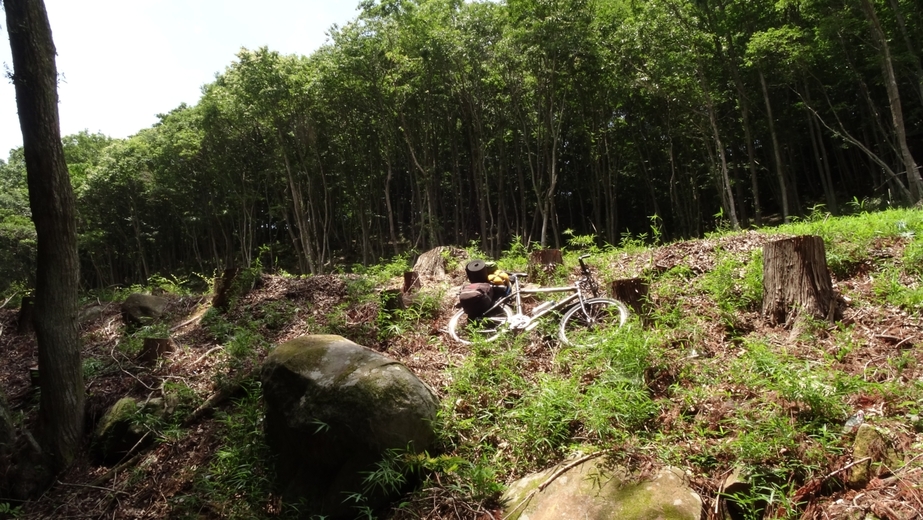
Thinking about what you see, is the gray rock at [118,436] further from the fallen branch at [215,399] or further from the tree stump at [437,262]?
the tree stump at [437,262]

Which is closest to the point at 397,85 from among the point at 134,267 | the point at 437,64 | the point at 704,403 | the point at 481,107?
the point at 437,64

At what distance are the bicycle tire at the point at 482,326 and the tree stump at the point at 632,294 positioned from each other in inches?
50.7

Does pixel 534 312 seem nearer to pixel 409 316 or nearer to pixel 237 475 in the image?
pixel 409 316

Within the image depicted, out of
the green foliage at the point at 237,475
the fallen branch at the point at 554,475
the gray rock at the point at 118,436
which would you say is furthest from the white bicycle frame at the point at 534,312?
the gray rock at the point at 118,436

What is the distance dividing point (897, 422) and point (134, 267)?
40.2 metres

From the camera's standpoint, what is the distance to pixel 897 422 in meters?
3.38

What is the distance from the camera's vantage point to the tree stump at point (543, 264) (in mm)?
8117

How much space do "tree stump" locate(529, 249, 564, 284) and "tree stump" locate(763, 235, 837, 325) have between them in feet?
10.4

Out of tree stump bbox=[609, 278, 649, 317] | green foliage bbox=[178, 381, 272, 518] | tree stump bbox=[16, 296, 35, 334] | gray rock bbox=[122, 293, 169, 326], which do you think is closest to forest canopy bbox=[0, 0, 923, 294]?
gray rock bbox=[122, 293, 169, 326]

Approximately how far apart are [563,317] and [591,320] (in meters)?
0.31

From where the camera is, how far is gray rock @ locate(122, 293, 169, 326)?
8922 millimetres

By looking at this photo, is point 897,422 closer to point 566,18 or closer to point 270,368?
point 270,368

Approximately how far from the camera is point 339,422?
14.4 ft

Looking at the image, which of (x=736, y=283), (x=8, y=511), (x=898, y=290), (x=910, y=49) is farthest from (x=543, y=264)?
(x=910, y=49)
